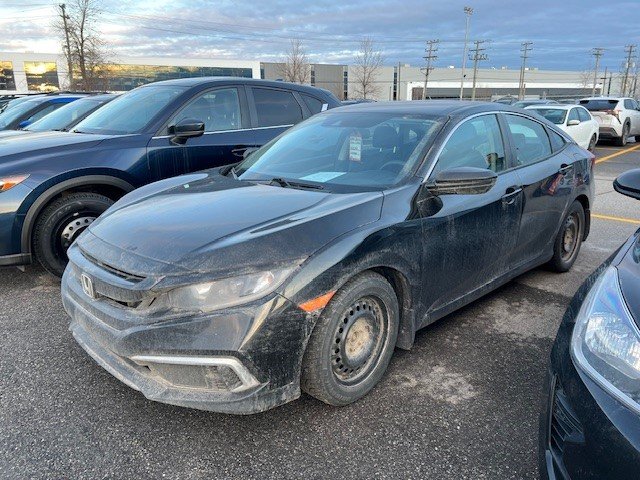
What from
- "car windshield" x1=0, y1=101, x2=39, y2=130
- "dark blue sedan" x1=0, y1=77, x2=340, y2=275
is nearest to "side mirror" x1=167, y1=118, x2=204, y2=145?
"dark blue sedan" x1=0, y1=77, x2=340, y2=275

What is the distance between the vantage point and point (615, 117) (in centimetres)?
1792

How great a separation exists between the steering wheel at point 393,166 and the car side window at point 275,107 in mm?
2841

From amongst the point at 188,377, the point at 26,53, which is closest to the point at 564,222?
the point at 188,377

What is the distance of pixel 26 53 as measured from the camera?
7125cm

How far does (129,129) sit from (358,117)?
250 centimetres

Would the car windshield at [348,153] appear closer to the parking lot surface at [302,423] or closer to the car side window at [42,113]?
the parking lot surface at [302,423]

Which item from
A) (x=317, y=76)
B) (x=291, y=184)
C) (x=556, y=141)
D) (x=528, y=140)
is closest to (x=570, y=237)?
(x=556, y=141)

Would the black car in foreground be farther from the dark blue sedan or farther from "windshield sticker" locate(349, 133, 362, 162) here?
the dark blue sedan

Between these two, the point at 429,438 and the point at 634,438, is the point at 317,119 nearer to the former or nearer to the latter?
the point at 429,438

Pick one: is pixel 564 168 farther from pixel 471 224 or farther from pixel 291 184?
pixel 291 184

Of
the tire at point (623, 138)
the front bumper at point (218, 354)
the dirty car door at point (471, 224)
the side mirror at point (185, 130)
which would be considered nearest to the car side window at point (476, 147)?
the dirty car door at point (471, 224)

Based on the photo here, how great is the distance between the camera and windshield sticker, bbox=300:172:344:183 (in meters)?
3.32

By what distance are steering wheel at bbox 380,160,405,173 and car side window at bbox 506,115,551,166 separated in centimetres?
123

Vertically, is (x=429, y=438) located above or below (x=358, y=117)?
below
